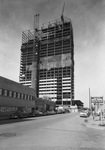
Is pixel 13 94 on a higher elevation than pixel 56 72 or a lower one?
lower

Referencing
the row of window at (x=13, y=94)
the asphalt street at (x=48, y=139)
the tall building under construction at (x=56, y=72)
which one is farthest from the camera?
the tall building under construction at (x=56, y=72)

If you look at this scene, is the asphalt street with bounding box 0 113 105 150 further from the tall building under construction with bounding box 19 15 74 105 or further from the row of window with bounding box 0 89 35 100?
the tall building under construction with bounding box 19 15 74 105

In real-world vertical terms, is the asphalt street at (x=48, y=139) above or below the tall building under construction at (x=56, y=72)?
below

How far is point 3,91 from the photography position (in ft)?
118

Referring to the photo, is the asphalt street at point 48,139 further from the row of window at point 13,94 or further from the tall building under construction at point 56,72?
the tall building under construction at point 56,72

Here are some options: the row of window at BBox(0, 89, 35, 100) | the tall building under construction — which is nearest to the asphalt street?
the row of window at BBox(0, 89, 35, 100)

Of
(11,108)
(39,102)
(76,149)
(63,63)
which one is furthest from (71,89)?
→ (76,149)

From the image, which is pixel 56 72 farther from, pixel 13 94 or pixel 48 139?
pixel 48 139

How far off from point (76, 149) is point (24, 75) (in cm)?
19317

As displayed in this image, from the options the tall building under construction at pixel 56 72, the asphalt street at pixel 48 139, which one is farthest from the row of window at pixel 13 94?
the tall building under construction at pixel 56 72

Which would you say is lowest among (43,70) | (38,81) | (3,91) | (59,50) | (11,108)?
(11,108)

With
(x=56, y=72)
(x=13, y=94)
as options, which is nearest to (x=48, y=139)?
(x=13, y=94)

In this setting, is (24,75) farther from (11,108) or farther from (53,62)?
(11,108)

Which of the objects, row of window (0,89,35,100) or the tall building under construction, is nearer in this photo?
row of window (0,89,35,100)
